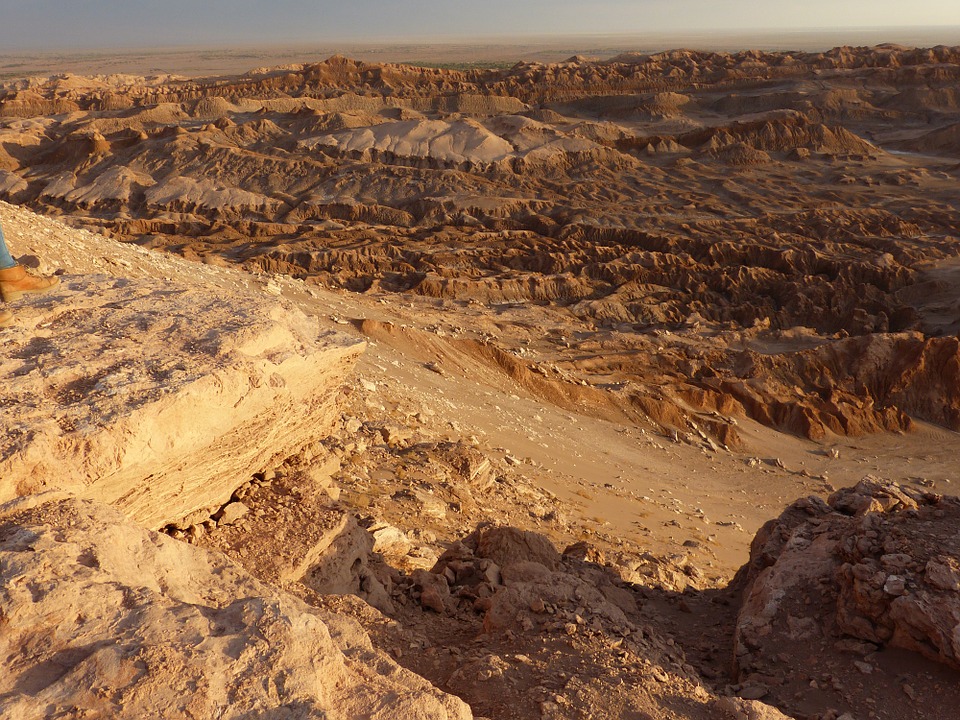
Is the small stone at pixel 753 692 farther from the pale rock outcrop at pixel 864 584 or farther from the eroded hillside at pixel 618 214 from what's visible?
the eroded hillside at pixel 618 214

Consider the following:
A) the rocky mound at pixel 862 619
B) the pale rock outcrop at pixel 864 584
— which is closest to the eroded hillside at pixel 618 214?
the pale rock outcrop at pixel 864 584

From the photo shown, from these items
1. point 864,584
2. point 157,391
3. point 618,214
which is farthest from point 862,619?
point 618,214

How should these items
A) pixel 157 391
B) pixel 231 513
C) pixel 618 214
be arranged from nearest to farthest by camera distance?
pixel 157 391 → pixel 231 513 → pixel 618 214

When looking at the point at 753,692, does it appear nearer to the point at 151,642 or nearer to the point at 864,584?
the point at 864,584

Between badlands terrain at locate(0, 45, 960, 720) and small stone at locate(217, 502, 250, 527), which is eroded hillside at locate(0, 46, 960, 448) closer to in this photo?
badlands terrain at locate(0, 45, 960, 720)

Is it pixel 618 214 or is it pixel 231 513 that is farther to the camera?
pixel 618 214
